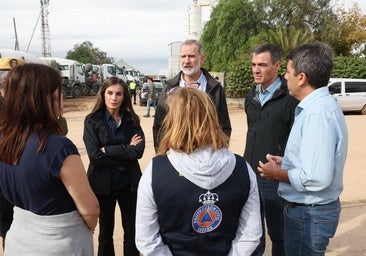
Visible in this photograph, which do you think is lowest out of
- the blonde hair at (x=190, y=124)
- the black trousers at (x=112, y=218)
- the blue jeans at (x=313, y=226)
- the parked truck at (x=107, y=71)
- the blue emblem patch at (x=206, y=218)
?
the black trousers at (x=112, y=218)

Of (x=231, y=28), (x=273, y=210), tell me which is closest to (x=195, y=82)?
(x=273, y=210)

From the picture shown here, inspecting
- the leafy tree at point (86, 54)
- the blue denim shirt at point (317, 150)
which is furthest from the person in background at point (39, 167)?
the leafy tree at point (86, 54)

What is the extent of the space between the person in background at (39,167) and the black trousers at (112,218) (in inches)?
53.3

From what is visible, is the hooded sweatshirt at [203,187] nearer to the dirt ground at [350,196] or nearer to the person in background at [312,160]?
the person in background at [312,160]

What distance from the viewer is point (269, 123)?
9.98 ft

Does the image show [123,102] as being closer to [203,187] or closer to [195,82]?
[195,82]

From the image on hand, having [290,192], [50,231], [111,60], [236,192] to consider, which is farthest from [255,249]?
[111,60]

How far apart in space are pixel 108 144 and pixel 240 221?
1655 mm

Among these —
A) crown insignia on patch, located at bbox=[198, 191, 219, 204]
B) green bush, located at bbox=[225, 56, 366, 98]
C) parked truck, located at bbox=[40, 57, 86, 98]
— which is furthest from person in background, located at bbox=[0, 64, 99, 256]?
parked truck, located at bbox=[40, 57, 86, 98]

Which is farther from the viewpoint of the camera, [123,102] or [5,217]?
[123,102]

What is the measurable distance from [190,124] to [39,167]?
72cm

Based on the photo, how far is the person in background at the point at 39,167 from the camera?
175 centimetres

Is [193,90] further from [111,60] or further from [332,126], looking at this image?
[111,60]

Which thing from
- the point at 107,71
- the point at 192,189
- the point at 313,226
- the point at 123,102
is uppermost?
the point at 107,71
